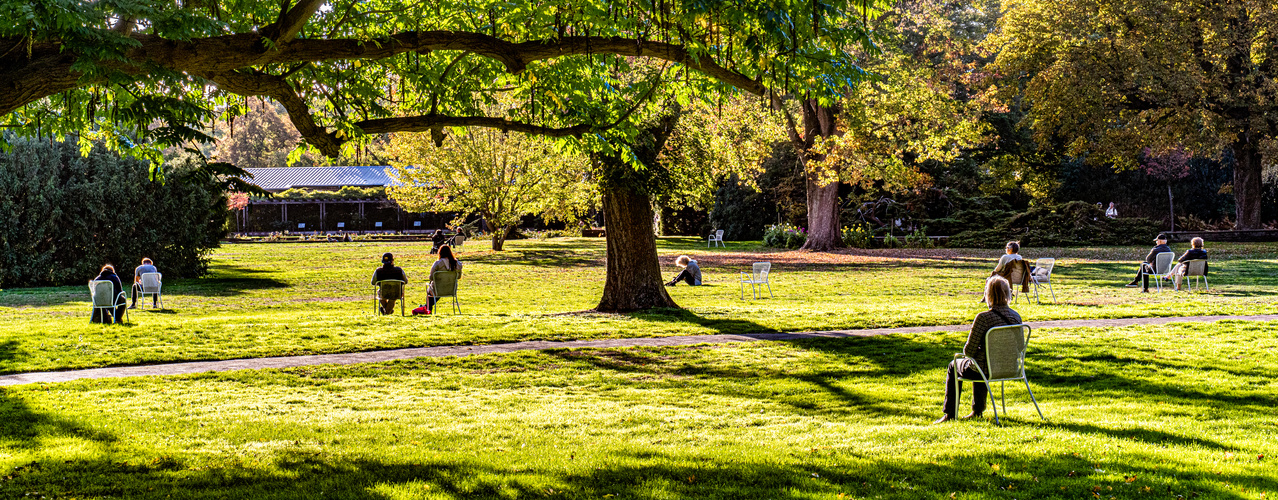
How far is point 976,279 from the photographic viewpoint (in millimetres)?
23125

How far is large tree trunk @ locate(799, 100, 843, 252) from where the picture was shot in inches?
1367

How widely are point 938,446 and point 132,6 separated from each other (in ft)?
20.0

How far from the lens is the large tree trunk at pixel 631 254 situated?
53.9 feet

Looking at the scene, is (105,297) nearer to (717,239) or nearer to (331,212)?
(717,239)

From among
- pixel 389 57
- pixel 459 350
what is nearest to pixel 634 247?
pixel 459 350

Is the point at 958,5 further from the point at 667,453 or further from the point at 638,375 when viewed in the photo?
the point at 667,453

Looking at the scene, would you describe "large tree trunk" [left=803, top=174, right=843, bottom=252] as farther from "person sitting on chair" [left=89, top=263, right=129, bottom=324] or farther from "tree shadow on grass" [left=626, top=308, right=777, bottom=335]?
"person sitting on chair" [left=89, top=263, right=129, bottom=324]

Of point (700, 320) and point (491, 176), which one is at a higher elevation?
point (491, 176)

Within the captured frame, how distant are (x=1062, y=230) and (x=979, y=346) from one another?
3469 centimetres

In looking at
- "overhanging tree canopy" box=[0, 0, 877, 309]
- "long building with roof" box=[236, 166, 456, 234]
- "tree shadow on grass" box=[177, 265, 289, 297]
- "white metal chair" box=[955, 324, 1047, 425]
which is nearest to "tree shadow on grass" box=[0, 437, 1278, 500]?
"white metal chair" box=[955, 324, 1047, 425]

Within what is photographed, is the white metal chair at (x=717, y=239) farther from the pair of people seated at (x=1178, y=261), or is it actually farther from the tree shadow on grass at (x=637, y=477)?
the tree shadow on grass at (x=637, y=477)

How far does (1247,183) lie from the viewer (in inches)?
1481

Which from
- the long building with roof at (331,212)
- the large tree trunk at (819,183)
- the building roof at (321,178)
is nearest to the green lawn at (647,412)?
the large tree trunk at (819,183)

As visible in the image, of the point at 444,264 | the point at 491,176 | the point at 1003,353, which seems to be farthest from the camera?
the point at 491,176
